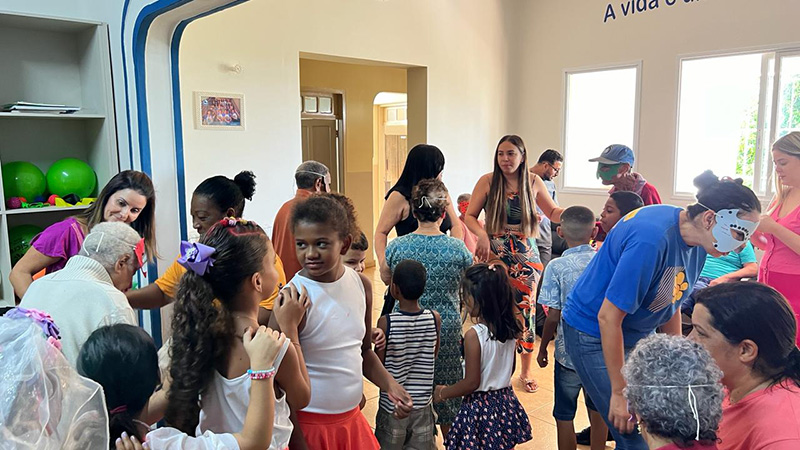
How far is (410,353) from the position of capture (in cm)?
217

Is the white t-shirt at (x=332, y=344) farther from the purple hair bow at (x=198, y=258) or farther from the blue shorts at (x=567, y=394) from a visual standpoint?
the blue shorts at (x=567, y=394)

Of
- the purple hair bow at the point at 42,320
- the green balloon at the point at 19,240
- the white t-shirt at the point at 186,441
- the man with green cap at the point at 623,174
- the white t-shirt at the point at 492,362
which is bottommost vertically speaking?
the white t-shirt at the point at 492,362

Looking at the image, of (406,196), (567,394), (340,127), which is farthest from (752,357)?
(340,127)

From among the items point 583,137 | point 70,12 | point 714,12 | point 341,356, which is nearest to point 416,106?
point 583,137

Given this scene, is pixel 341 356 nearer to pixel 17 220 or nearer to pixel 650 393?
pixel 650 393

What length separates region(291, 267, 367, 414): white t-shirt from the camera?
1.64 metres

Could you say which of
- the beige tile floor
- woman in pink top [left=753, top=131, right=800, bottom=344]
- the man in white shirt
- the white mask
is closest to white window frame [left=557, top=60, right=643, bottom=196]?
the man in white shirt

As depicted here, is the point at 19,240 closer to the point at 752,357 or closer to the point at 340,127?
the point at 752,357

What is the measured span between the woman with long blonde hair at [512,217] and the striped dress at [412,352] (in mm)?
1002

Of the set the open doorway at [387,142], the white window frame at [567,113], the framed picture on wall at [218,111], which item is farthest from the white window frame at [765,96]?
the framed picture on wall at [218,111]

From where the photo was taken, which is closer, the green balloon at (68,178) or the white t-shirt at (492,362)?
the white t-shirt at (492,362)

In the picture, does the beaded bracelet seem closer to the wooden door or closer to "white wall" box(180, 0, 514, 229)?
"white wall" box(180, 0, 514, 229)

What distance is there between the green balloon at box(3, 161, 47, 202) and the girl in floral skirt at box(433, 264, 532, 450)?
7.83ft

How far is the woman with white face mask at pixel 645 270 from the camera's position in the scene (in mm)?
1680
